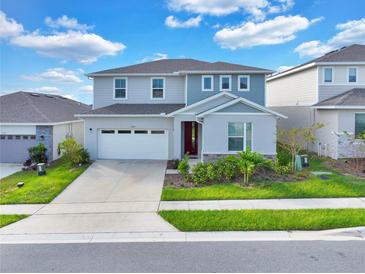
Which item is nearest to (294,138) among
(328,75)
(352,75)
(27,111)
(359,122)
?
→ (359,122)

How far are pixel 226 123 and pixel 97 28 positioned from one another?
1039 cm

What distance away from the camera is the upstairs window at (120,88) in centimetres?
1898

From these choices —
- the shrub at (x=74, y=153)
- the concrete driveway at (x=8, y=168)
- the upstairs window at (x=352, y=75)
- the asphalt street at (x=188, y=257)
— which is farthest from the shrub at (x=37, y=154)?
the upstairs window at (x=352, y=75)

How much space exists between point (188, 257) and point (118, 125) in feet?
41.4

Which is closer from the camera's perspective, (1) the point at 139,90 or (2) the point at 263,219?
(2) the point at 263,219

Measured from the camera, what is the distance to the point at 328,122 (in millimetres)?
17203

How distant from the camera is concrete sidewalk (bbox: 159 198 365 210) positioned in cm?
861

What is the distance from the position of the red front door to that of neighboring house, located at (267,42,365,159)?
24.8 feet

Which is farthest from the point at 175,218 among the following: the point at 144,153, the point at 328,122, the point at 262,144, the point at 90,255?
the point at 328,122

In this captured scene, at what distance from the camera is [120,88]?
62.5ft

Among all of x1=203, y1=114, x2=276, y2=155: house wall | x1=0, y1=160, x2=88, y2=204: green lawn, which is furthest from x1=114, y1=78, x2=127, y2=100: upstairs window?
x1=203, y1=114, x2=276, y2=155: house wall

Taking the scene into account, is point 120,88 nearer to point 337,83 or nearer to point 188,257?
point 337,83

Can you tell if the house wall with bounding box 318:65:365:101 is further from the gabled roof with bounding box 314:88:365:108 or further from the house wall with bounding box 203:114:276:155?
the house wall with bounding box 203:114:276:155

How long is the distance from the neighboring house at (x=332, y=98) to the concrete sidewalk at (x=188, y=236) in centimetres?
1076
